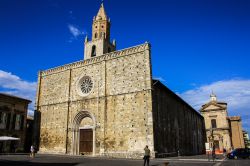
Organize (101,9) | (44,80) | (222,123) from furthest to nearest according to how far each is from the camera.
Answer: (222,123), (101,9), (44,80)

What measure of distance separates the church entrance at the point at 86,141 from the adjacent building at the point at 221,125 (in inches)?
1178

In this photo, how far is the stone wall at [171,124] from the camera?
73.8 feet

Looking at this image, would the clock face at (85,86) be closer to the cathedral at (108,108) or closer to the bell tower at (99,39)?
the cathedral at (108,108)

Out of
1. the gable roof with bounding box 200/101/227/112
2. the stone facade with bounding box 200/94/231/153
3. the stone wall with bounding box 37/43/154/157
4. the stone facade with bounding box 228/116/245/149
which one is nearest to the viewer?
the stone wall with bounding box 37/43/154/157

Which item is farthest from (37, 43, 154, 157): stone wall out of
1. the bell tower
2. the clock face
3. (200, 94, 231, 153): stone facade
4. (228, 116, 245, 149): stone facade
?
(228, 116, 245, 149): stone facade

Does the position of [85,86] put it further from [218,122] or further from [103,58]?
[218,122]

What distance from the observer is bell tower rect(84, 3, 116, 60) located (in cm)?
3209

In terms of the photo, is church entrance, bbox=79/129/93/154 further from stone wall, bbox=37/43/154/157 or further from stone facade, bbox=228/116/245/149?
stone facade, bbox=228/116/245/149

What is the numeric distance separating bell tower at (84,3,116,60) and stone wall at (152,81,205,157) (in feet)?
36.1

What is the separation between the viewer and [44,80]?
30.9 metres

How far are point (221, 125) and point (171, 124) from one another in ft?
87.7

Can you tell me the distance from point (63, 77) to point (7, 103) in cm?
734

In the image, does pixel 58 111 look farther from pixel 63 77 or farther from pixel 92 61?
pixel 92 61

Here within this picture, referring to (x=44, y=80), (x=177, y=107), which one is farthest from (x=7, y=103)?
(x=177, y=107)
